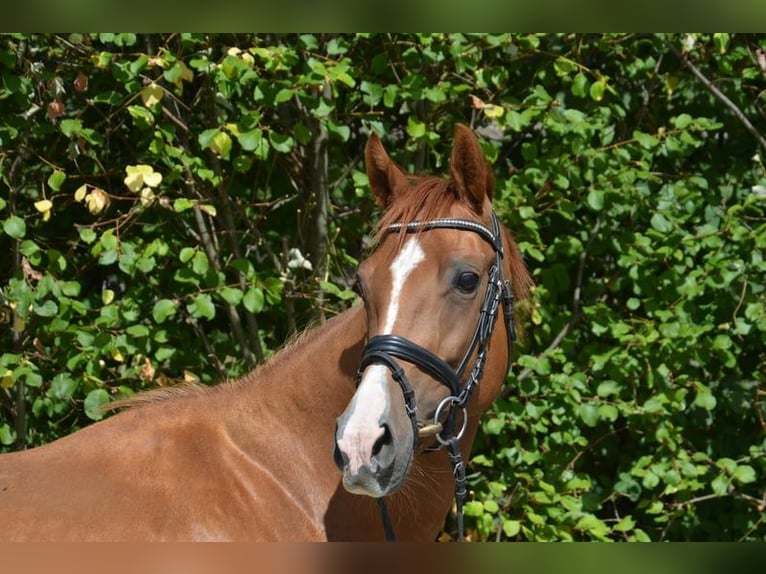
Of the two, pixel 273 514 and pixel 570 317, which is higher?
pixel 570 317

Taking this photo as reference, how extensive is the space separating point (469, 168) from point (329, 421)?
2.76ft

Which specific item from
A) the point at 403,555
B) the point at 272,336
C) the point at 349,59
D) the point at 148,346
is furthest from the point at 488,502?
the point at 403,555

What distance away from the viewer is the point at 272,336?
4.53 meters

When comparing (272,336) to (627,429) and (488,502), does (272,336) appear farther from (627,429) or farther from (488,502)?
(627,429)

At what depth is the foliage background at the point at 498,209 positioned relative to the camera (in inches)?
154

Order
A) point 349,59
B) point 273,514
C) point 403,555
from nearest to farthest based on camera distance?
point 403,555, point 273,514, point 349,59

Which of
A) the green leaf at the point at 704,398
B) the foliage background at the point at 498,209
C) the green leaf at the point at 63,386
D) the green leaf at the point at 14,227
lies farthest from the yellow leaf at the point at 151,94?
the green leaf at the point at 704,398

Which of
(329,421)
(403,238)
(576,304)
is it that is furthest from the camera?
(576,304)

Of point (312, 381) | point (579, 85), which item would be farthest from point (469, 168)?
point (579, 85)

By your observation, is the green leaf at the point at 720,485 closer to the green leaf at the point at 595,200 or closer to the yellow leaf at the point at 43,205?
the green leaf at the point at 595,200

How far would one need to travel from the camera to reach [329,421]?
2586 millimetres

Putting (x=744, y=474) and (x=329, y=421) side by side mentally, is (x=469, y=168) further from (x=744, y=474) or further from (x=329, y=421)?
(x=744, y=474)

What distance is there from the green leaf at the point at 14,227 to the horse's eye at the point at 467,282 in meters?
2.22
